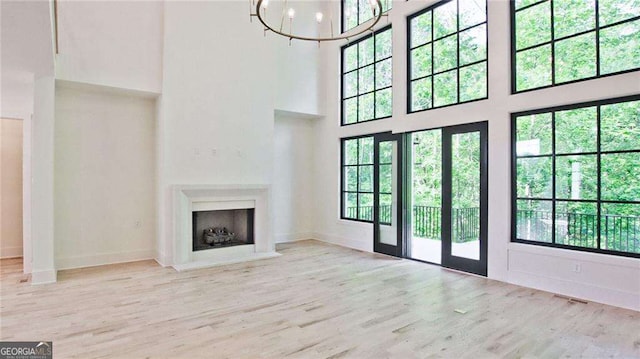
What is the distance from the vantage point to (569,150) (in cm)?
432

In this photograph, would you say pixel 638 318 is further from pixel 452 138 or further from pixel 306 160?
pixel 306 160

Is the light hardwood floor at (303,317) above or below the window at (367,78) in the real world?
below

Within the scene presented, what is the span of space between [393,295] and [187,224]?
11.5 feet

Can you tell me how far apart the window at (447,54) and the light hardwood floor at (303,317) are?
8.90 ft

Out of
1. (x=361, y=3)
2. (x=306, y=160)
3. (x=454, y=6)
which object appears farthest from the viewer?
(x=306, y=160)

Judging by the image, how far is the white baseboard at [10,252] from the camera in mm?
6207

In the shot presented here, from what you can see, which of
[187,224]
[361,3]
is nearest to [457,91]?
[361,3]

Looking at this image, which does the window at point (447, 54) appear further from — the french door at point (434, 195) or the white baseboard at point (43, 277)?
the white baseboard at point (43, 277)

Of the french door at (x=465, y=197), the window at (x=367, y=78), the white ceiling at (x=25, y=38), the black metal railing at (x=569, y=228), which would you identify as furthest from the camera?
the window at (x=367, y=78)

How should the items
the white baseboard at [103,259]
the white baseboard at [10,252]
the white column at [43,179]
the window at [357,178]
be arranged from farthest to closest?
the window at [357,178], the white baseboard at [10,252], the white baseboard at [103,259], the white column at [43,179]

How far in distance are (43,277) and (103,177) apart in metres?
1.71

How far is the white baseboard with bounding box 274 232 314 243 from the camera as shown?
7.69 metres

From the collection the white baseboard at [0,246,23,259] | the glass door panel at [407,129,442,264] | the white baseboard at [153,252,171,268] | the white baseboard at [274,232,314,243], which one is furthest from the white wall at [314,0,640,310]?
the white baseboard at [0,246,23,259]

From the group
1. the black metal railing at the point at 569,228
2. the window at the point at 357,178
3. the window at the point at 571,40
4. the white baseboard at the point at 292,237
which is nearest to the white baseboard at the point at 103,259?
the white baseboard at the point at 292,237
